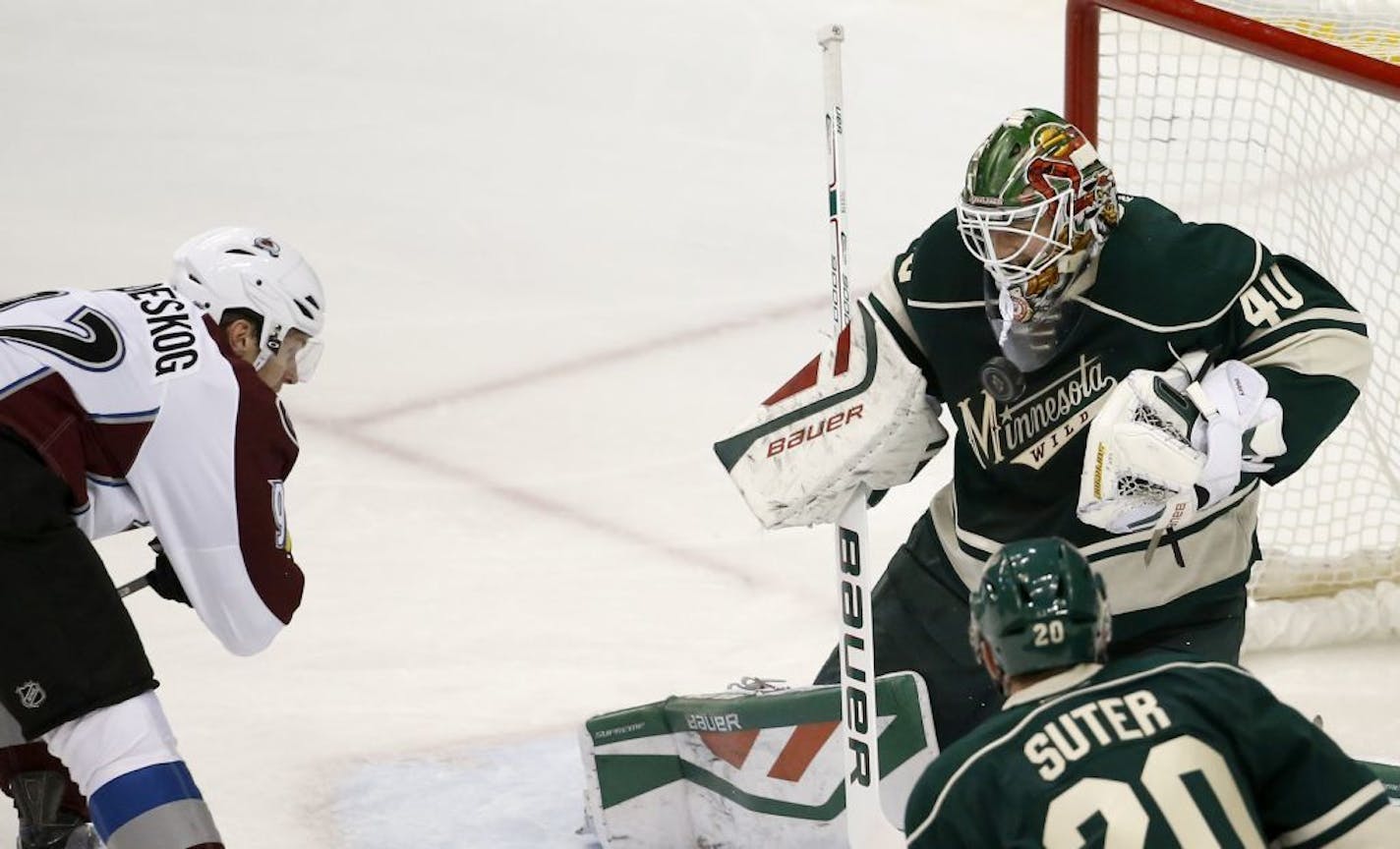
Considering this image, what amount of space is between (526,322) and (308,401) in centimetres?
77

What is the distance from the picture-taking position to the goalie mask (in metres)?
2.58

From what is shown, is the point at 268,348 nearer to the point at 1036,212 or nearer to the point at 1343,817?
the point at 1036,212

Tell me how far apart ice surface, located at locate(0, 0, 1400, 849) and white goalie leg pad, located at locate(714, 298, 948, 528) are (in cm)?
67

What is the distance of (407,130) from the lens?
6.92 meters

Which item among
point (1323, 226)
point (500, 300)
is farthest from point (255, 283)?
point (500, 300)

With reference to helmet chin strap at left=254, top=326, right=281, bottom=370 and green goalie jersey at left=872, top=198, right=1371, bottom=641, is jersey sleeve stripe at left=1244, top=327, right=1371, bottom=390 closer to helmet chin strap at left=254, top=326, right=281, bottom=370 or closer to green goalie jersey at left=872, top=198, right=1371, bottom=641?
green goalie jersey at left=872, top=198, right=1371, bottom=641

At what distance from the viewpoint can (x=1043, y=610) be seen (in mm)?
1892

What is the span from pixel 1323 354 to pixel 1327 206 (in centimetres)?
162

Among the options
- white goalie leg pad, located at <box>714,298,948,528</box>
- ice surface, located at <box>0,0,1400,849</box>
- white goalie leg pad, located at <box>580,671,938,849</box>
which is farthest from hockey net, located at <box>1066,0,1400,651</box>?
white goalie leg pad, located at <box>580,671,938,849</box>

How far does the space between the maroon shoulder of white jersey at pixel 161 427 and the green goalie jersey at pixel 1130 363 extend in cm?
88

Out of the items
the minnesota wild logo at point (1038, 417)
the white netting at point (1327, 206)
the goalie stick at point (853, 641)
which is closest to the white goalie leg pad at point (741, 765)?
the goalie stick at point (853, 641)

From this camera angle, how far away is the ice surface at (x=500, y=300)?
12.1 feet

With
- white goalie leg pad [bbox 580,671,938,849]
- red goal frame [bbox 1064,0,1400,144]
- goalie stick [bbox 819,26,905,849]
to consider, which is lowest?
white goalie leg pad [bbox 580,671,938,849]

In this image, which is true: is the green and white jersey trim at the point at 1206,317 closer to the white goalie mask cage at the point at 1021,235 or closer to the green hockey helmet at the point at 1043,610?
the white goalie mask cage at the point at 1021,235
